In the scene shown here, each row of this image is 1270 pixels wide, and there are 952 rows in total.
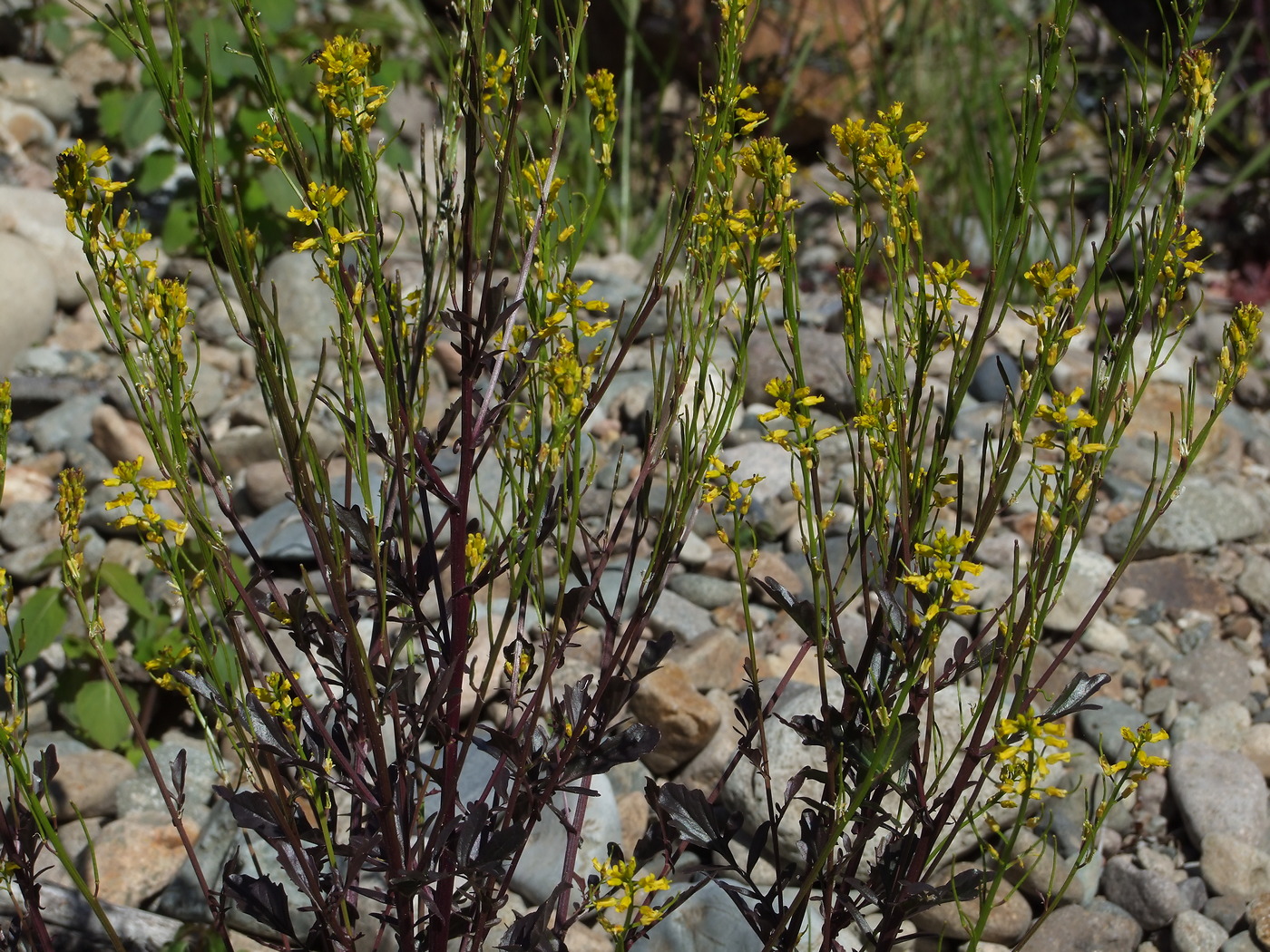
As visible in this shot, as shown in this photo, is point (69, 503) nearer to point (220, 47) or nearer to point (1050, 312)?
point (1050, 312)

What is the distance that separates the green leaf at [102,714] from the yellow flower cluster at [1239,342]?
2.15 meters

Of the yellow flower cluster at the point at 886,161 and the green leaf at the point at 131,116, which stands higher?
the yellow flower cluster at the point at 886,161

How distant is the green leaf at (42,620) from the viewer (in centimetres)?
245

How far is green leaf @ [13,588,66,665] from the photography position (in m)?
2.45

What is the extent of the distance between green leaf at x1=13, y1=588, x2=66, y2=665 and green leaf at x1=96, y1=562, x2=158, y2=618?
11cm

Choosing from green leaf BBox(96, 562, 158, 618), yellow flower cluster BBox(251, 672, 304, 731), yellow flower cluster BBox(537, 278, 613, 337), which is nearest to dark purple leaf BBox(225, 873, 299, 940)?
yellow flower cluster BBox(251, 672, 304, 731)

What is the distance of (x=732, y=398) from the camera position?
1.41m

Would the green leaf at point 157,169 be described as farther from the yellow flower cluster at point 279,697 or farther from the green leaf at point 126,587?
the yellow flower cluster at point 279,697

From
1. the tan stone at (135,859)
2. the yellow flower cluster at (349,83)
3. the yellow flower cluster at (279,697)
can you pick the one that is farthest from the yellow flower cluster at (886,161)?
the tan stone at (135,859)

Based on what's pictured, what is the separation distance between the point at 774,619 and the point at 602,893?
43.4 inches

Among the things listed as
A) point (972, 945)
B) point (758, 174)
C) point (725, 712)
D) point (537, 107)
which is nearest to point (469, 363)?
point (758, 174)

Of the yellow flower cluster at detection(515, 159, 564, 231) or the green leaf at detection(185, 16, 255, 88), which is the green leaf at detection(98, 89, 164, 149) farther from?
the yellow flower cluster at detection(515, 159, 564, 231)

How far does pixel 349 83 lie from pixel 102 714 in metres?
1.73

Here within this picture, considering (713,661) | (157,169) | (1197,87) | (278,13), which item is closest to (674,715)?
(713,661)
